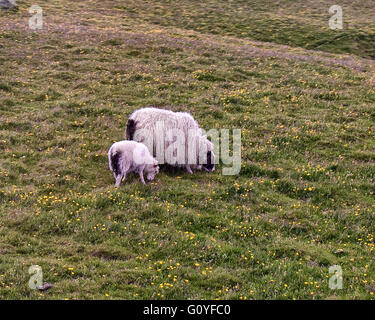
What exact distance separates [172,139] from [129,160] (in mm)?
2409

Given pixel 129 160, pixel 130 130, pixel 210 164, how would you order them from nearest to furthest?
pixel 129 160 → pixel 210 164 → pixel 130 130

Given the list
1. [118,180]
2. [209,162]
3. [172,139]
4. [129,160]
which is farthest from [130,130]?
[209,162]

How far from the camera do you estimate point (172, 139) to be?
14.9 metres

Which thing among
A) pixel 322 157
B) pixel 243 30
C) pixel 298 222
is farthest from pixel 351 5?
pixel 298 222

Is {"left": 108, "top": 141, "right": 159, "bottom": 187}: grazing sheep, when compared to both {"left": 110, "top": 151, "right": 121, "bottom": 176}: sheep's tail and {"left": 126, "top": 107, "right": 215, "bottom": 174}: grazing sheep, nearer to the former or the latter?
{"left": 110, "top": 151, "right": 121, "bottom": 176}: sheep's tail

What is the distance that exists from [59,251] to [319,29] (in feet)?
164

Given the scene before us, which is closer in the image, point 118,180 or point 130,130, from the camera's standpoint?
point 118,180

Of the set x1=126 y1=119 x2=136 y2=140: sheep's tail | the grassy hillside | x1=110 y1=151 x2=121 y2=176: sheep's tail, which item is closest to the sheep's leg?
x1=110 y1=151 x2=121 y2=176: sheep's tail

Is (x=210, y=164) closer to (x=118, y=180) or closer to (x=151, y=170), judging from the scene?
(x=151, y=170)

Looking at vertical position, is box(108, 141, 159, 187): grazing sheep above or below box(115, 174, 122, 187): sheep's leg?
above

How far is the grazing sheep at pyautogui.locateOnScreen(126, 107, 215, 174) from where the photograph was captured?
579 inches

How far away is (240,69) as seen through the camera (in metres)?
27.4

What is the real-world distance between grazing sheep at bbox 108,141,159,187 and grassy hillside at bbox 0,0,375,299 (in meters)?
0.44

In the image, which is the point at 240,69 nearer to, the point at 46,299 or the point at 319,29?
the point at 46,299
